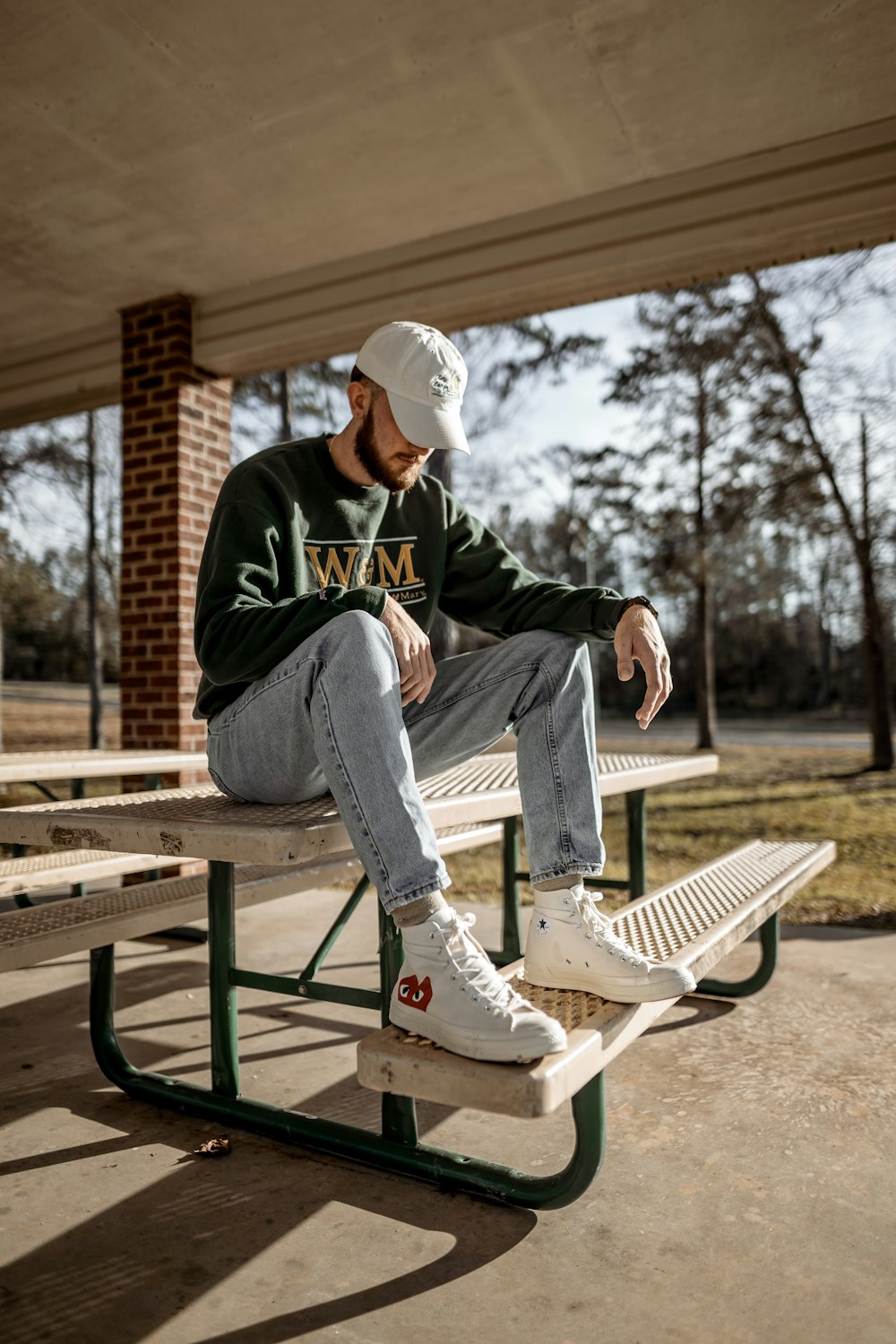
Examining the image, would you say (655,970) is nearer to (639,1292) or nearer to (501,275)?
(639,1292)

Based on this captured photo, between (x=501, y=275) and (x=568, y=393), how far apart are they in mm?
5800

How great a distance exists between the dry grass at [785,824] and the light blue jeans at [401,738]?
2.86 m

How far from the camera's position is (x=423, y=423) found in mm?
1853

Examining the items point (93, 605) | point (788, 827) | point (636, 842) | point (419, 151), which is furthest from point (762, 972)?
point (93, 605)

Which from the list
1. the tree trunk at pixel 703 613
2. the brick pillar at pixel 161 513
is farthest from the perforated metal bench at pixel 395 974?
the tree trunk at pixel 703 613

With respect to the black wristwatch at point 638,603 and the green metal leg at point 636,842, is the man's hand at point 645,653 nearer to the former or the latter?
the black wristwatch at point 638,603

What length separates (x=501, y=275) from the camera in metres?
3.87

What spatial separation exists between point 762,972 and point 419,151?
2.95 m

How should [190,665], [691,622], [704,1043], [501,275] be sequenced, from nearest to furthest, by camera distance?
[704,1043]
[501,275]
[190,665]
[691,622]

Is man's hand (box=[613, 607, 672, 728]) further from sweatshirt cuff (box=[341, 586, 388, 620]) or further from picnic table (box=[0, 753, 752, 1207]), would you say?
sweatshirt cuff (box=[341, 586, 388, 620])

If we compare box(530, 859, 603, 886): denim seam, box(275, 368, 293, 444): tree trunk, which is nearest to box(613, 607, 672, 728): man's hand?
box(530, 859, 603, 886): denim seam

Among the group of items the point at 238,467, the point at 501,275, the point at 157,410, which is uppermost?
the point at 501,275

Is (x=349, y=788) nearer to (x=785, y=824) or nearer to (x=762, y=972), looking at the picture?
(x=762, y=972)

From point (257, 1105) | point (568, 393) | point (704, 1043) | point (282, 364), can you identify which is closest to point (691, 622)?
point (568, 393)
